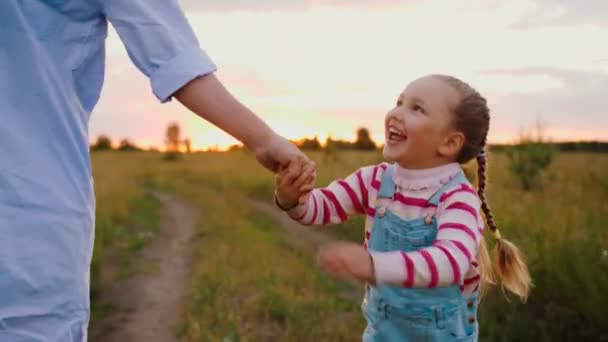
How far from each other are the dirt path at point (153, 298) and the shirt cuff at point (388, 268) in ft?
12.2

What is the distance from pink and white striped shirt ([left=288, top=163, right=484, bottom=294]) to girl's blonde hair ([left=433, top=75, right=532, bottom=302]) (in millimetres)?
108

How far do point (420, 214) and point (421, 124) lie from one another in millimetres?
272

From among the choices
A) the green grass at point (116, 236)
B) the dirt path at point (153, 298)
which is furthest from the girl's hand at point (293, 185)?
the green grass at point (116, 236)

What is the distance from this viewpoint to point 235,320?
555 centimetres

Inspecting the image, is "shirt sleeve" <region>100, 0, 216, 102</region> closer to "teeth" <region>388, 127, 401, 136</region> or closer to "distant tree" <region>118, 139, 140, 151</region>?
"teeth" <region>388, 127, 401, 136</region>

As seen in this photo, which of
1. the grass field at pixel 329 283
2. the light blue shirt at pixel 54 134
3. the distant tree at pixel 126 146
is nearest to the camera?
the light blue shirt at pixel 54 134

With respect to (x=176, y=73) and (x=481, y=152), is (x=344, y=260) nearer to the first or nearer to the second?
(x=176, y=73)

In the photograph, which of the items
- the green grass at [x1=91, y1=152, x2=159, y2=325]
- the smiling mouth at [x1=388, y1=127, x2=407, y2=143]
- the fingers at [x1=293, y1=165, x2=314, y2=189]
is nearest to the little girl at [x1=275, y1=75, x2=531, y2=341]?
the smiling mouth at [x1=388, y1=127, x2=407, y2=143]

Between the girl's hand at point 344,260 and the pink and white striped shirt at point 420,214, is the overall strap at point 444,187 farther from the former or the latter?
the girl's hand at point 344,260

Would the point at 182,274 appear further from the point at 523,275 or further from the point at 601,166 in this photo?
the point at 601,166

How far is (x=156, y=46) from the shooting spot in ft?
5.35

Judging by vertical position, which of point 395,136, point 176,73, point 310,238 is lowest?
point 310,238

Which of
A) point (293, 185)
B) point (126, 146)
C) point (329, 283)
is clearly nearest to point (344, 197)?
point (293, 185)

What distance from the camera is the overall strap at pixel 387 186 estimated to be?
8.29ft
